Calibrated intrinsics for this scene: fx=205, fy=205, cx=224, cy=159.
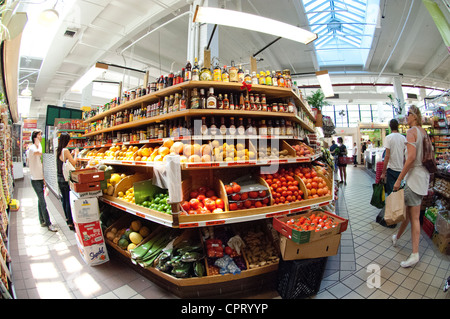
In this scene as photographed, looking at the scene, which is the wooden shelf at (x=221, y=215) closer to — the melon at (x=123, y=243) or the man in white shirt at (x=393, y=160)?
the melon at (x=123, y=243)

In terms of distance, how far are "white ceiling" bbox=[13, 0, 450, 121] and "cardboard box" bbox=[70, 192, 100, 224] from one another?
3082mm

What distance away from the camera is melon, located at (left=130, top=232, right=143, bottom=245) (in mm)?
2691

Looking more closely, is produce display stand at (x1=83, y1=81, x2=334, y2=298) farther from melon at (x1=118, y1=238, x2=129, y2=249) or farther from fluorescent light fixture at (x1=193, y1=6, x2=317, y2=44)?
fluorescent light fixture at (x1=193, y1=6, x2=317, y2=44)

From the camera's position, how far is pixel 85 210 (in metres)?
2.73

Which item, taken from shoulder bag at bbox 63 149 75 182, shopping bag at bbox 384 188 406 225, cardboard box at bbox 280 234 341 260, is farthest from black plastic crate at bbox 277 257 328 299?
shoulder bag at bbox 63 149 75 182

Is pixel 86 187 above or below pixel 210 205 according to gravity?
above

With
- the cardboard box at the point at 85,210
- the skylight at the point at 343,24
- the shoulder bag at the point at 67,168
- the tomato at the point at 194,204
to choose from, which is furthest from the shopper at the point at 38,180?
the skylight at the point at 343,24

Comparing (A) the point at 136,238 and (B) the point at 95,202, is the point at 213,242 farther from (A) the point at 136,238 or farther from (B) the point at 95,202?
(B) the point at 95,202

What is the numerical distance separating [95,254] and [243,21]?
3.74 meters

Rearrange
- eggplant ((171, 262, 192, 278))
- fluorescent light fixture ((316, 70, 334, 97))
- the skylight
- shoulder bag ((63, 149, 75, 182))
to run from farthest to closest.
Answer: the skylight < fluorescent light fixture ((316, 70, 334, 97)) < shoulder bag ((63, 149, 75, 182)) < eggplant ((171, 262, 192, 278))

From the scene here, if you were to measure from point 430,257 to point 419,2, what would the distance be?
7.20m

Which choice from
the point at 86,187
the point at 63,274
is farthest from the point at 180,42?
the point at 63,274

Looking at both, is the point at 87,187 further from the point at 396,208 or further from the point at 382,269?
the point at 396,208

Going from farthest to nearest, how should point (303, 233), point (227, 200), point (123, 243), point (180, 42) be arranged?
point (180, 42) → point (123, 243) → point (227, 200) → point (303, 233)
